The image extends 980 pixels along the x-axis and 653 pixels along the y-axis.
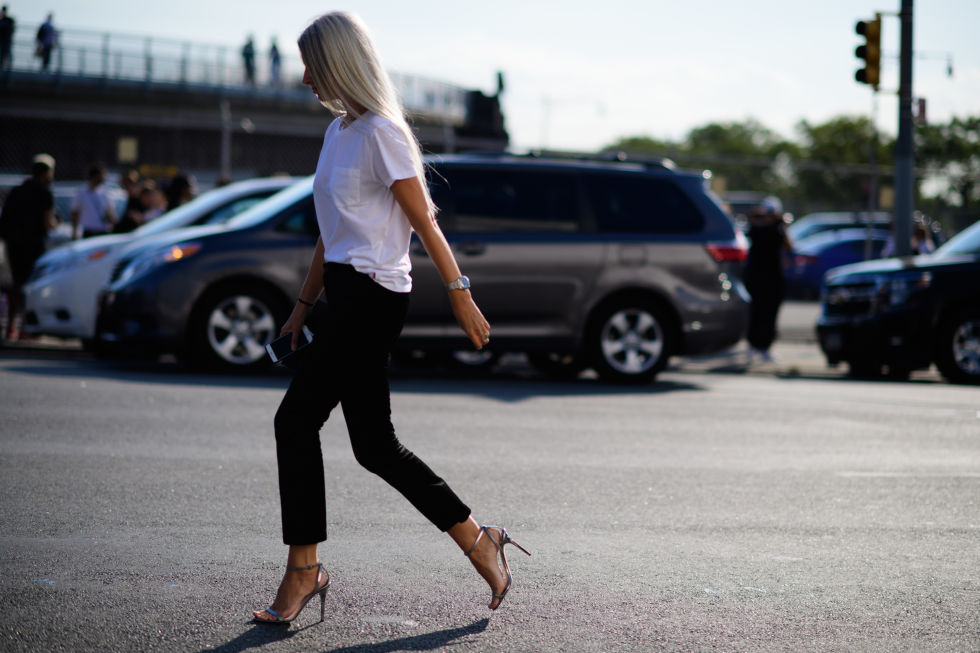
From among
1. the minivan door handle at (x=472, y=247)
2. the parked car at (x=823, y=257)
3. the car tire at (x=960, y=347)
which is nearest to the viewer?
the minivan door handle at (x=472, y=247)

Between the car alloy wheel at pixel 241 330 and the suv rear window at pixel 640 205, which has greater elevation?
the suv rear window at pixel 640 205

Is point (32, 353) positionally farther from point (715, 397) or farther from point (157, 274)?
point (715, 397)

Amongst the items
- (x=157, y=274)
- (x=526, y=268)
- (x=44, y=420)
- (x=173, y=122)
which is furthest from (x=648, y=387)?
(x=173, y=122)

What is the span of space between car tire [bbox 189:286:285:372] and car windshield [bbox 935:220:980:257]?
7.03 metres

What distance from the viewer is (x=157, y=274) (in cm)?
1059

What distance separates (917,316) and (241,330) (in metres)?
6.52

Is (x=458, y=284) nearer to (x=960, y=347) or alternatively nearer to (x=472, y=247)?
(x=472, y=247)

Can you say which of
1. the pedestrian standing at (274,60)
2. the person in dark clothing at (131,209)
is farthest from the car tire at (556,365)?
the pedestrian standing at (274,60)

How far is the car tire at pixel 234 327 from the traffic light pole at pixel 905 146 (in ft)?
29.2

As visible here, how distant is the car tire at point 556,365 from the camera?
12.2 meters

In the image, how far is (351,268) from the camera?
3.81 metres

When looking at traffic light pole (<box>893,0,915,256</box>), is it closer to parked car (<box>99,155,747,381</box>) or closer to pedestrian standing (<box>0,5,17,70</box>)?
parked car (<box>99,155,747,381</box>)

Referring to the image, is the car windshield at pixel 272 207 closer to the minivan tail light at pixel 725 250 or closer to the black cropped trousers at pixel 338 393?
the minivan tail light at pixel 725 250

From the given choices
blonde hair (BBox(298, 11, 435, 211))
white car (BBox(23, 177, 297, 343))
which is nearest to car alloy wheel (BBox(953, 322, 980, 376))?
white car (BBox(23, 177, 297, 343))
